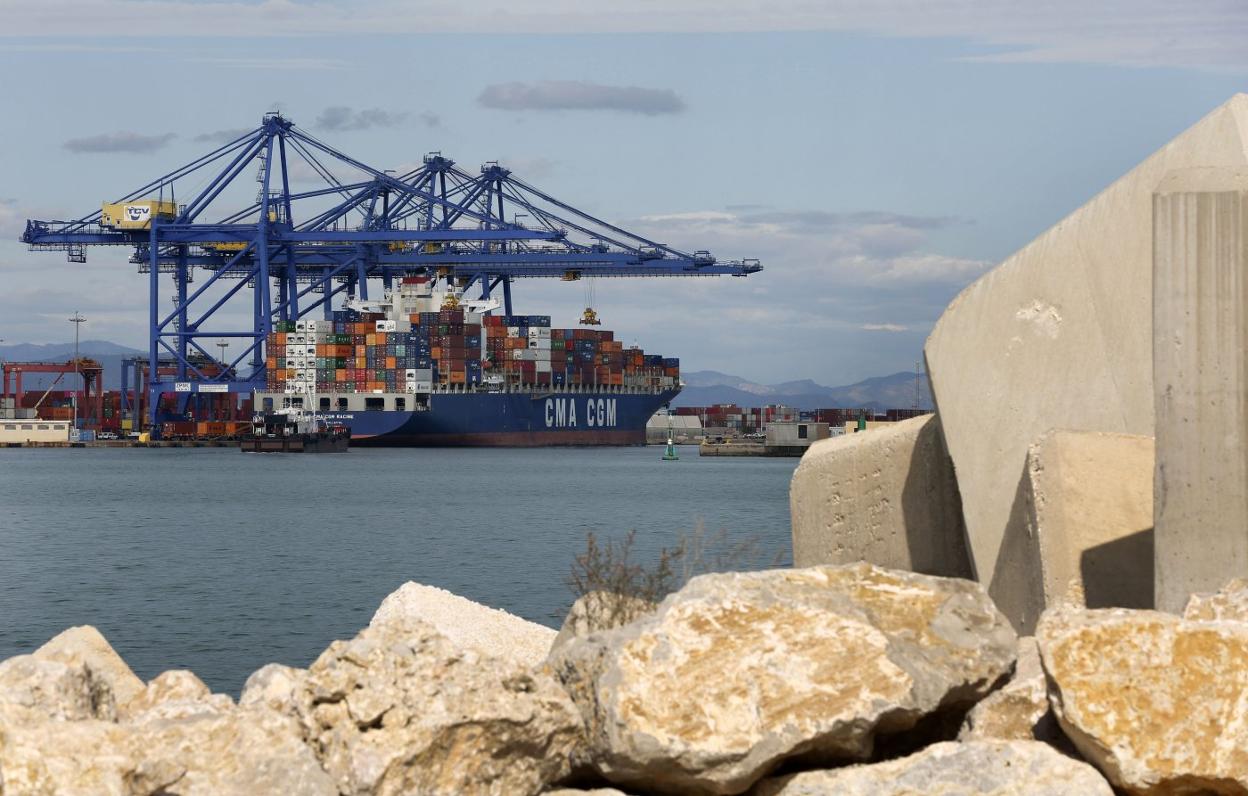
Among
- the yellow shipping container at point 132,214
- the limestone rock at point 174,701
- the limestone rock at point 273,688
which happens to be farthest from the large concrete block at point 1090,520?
the yellow shipping container at point 132,214

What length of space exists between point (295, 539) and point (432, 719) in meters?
29.9

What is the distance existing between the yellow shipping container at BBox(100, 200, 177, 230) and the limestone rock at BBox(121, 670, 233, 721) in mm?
84768

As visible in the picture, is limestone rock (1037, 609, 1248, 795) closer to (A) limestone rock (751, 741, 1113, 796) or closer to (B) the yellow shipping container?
(A) limestone rock (751, 741, 1113, 796)

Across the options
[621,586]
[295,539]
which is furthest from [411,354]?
[621,586]

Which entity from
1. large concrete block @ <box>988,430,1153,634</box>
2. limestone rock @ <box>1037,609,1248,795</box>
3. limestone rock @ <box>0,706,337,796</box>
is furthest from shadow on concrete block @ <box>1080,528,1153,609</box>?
limestone rock @ <box>0,706,337,796</box>

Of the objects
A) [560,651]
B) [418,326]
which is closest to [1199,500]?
[560,651]

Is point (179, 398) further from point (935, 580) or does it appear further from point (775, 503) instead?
point (935, 580)

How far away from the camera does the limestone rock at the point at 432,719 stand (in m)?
4.44

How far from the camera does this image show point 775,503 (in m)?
45.5

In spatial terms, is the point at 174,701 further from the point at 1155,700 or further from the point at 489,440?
the point at 489,440

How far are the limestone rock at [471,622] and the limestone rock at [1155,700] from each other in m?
3.50

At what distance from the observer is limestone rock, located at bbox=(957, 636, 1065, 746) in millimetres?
4785

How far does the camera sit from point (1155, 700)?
4.45 meters

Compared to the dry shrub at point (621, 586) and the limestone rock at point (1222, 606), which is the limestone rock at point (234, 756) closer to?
the dry shrub at point (621, 586)
